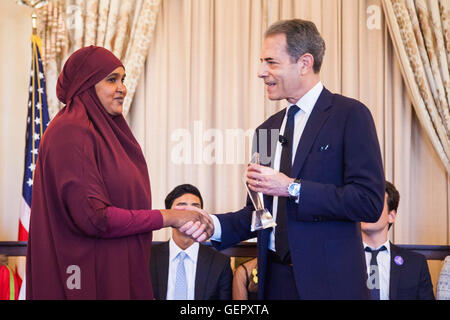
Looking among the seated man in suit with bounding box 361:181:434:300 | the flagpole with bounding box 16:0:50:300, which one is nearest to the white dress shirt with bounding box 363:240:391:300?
the seated man in suit with bounding box 361:181:434:300

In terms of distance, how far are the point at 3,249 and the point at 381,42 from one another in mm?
3490

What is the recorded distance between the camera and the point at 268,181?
2.27m

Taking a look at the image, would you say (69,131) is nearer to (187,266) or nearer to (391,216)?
(187,266)

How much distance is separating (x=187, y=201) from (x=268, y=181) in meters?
1.84

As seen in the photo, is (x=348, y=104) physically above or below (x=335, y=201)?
above

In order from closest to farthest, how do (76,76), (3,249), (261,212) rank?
1. (261,212)
2. (76,76)
3. (3,249)

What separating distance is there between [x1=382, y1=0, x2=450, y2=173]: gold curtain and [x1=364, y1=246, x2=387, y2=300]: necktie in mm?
1398

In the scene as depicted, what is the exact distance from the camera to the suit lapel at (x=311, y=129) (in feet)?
7.51

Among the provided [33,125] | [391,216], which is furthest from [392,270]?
[33,125]

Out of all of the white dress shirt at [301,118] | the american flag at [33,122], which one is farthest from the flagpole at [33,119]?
the white dress shirt at [301,118]

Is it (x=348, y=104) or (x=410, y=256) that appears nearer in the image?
(x=348, y=104)
